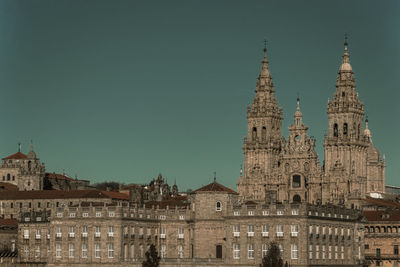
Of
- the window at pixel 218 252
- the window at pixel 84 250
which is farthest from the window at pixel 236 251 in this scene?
the window at pixel 84 250

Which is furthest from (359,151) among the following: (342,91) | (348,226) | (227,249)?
(227,249)

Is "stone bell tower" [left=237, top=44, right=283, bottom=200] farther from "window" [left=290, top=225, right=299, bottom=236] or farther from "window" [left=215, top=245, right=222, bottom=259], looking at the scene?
"window" [left=290, top=225, right=299, bottom=236]

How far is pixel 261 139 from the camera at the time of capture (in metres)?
188

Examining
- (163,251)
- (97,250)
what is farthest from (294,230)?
(97,250)

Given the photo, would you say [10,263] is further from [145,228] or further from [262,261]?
[262,261]

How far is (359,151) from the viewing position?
17938 cm

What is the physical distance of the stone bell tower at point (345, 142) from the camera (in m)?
175

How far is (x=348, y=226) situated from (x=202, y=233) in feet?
59.7

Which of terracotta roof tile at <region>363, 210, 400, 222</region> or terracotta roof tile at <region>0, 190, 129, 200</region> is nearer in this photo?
terracotta roof tile at <region>363, 210, 400, 222</region>

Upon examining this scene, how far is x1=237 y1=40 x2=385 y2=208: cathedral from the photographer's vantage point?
17700 centimetres

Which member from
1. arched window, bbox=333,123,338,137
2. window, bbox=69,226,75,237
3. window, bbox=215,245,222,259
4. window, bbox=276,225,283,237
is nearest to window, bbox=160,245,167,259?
window, bbox=215,245,222,259

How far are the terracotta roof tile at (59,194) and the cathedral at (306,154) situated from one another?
21698 millimetres

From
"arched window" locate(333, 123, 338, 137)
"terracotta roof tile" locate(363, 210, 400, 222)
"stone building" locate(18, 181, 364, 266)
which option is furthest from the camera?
"arched window" locate(333, 123, 338, 137)

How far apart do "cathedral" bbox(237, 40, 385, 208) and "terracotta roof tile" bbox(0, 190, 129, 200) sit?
21.7 meters
